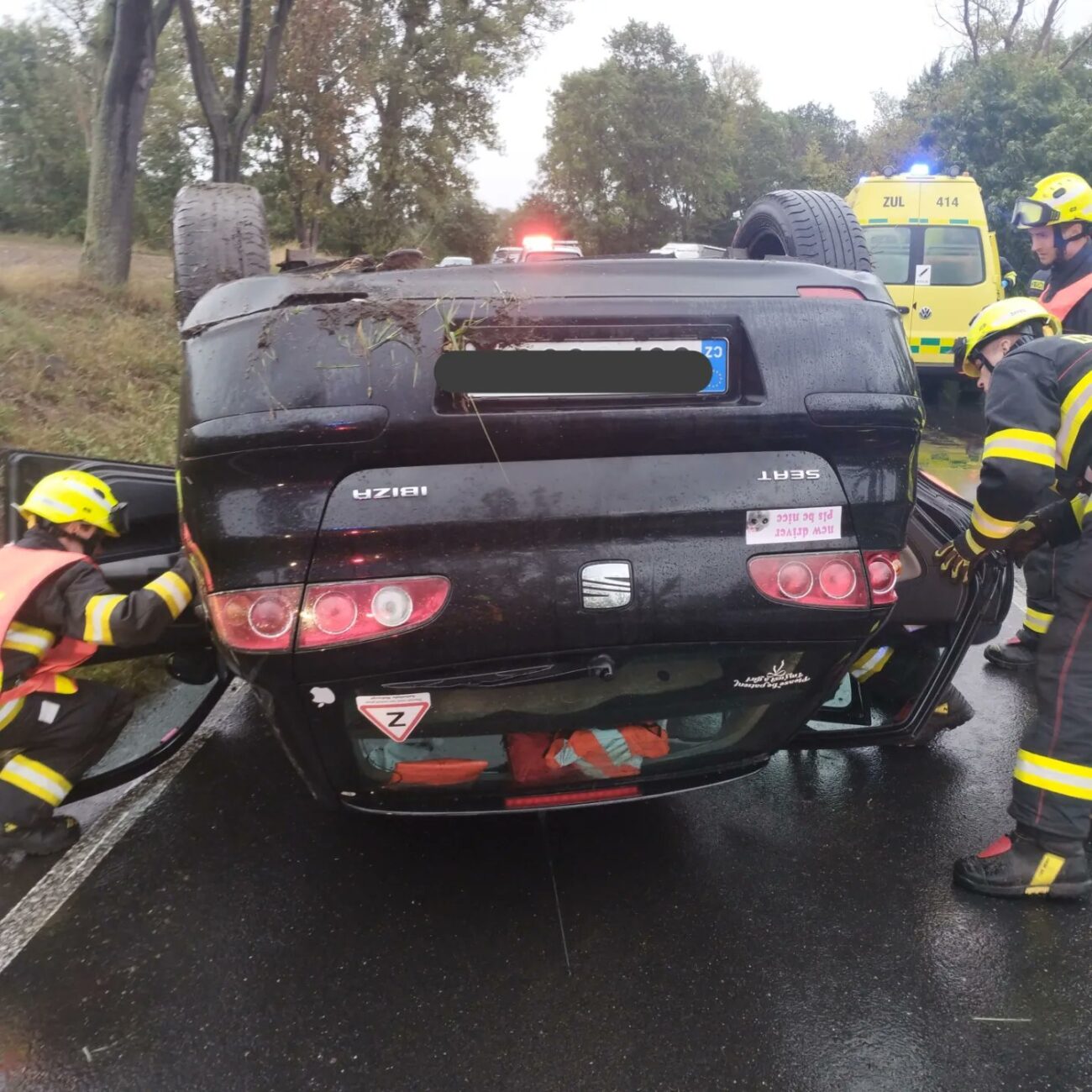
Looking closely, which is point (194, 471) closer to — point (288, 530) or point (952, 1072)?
point (288, 530)

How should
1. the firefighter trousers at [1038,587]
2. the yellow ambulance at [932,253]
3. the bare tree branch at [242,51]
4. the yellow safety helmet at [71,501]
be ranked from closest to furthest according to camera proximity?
the yellow safety helmet at [71,501] → the firefighter trousers at [1038,587] → the yellow ambulance at [932,253] → the bare tree branch at [242,51]

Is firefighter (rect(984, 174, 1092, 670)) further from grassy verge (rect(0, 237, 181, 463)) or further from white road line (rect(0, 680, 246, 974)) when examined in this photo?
grassy verge (rect(0, 237, 181, 463))

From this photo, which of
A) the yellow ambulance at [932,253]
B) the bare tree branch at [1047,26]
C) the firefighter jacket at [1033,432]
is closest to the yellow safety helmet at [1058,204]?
the firefighter jacket at [1033,432]

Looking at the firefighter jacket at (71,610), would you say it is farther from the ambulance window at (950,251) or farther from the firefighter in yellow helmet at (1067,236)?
the ambulance window at (950,251)

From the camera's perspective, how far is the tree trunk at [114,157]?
33.8 feet

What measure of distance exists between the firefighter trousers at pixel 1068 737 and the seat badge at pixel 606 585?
1.46 m

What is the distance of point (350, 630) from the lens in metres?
2.06

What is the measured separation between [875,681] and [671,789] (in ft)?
3.49

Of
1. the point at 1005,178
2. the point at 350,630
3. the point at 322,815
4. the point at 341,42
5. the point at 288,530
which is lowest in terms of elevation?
the point at 322,815

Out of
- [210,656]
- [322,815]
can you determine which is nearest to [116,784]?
[210,656]

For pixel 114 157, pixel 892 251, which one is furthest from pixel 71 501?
pixel 892 251

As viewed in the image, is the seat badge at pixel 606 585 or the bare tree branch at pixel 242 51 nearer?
the seat badge at pixel 606 585

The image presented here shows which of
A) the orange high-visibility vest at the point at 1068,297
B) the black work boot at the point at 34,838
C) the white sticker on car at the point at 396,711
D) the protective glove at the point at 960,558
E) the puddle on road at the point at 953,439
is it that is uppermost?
the orange high-visibility vest at the point at 1068,297

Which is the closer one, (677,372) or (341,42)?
(677,372)
